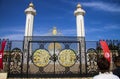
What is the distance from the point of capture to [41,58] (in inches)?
405

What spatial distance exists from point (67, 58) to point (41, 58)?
1418mm

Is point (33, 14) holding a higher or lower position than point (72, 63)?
higher

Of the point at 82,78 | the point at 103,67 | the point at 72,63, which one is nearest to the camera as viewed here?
the point at 103,67

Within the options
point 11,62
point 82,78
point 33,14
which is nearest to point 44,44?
point 11,62

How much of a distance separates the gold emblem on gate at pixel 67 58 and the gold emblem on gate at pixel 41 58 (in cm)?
72

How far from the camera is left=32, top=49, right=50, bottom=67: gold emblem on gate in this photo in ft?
33.7

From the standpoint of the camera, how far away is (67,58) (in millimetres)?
10352

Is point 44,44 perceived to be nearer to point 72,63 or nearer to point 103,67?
point 72,63

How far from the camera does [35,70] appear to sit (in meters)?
A: 10.8

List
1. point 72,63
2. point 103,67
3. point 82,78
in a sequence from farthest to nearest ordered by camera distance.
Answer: point 72,63 < point 82,78 < point 103,67

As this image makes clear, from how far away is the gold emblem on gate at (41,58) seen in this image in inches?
404

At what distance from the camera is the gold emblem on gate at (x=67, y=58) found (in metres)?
10.4

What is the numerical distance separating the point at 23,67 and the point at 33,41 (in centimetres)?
158

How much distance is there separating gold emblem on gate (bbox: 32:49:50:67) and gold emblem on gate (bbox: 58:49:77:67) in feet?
2.36
